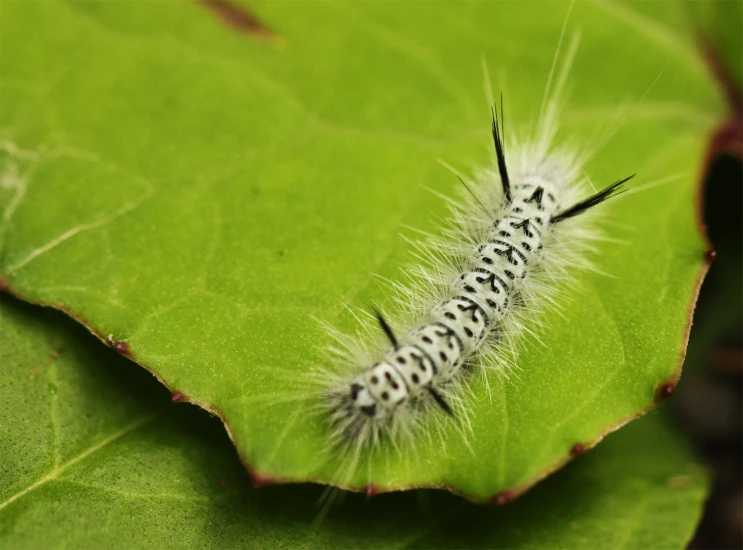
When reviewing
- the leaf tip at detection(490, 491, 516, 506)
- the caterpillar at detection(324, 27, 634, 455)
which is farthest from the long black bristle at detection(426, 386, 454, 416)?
the leaf tip at detection(490, 491, 516, 506)

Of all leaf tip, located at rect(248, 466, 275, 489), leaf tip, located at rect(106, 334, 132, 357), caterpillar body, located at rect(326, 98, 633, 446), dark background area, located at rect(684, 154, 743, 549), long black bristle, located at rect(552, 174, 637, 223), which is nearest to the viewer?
leaf tip, located at rect(248, 466, 275, 489)

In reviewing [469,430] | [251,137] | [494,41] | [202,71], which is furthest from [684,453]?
[202,71]

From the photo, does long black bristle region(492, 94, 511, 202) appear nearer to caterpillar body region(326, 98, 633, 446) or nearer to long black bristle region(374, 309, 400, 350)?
caterpillar body region(326, 98, 633, 446)

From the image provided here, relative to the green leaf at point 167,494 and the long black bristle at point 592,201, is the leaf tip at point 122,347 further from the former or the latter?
the long black bristle at point 592,201

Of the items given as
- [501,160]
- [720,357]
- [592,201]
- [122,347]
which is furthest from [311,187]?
[720,357]

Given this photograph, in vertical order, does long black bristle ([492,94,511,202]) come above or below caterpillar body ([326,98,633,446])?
above

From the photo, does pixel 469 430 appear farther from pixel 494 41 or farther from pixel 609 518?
pixel 494 41
